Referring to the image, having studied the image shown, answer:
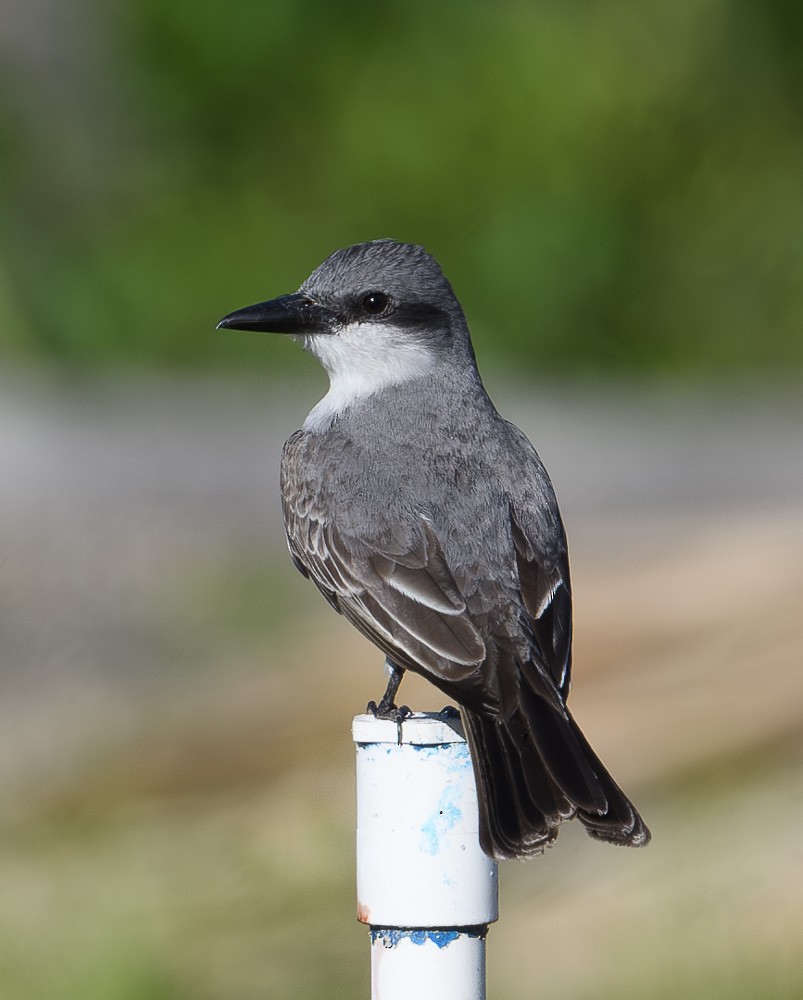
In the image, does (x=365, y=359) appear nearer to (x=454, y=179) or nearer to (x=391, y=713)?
(x=391, y=713)

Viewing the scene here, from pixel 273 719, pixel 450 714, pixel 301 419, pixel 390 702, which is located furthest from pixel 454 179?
pixel 450 714

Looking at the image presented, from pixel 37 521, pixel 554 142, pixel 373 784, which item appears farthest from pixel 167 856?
pixel 554 142

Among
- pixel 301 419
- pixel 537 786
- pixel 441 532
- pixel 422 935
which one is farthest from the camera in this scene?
pixel 301 419

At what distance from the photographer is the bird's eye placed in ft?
14.5

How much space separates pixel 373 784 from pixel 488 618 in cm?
70

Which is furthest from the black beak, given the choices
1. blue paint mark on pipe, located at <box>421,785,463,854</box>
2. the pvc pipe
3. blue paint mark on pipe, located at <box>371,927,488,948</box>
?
blue paint mark on pipe, located at <box>371,927,488,948</box>

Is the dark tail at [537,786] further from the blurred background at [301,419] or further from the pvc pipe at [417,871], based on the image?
the blurred background at [301,419]

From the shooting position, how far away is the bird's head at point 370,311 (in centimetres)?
441

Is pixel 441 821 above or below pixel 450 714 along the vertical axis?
below

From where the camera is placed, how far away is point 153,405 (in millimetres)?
9031

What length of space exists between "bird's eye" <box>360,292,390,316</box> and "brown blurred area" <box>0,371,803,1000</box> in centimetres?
252

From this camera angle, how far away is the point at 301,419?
8.91m

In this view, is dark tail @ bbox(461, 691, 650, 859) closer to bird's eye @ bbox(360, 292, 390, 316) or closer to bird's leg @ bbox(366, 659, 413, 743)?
bird's leg @ bbox(366, 659, 413, 743)

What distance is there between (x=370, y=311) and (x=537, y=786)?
155 cm
